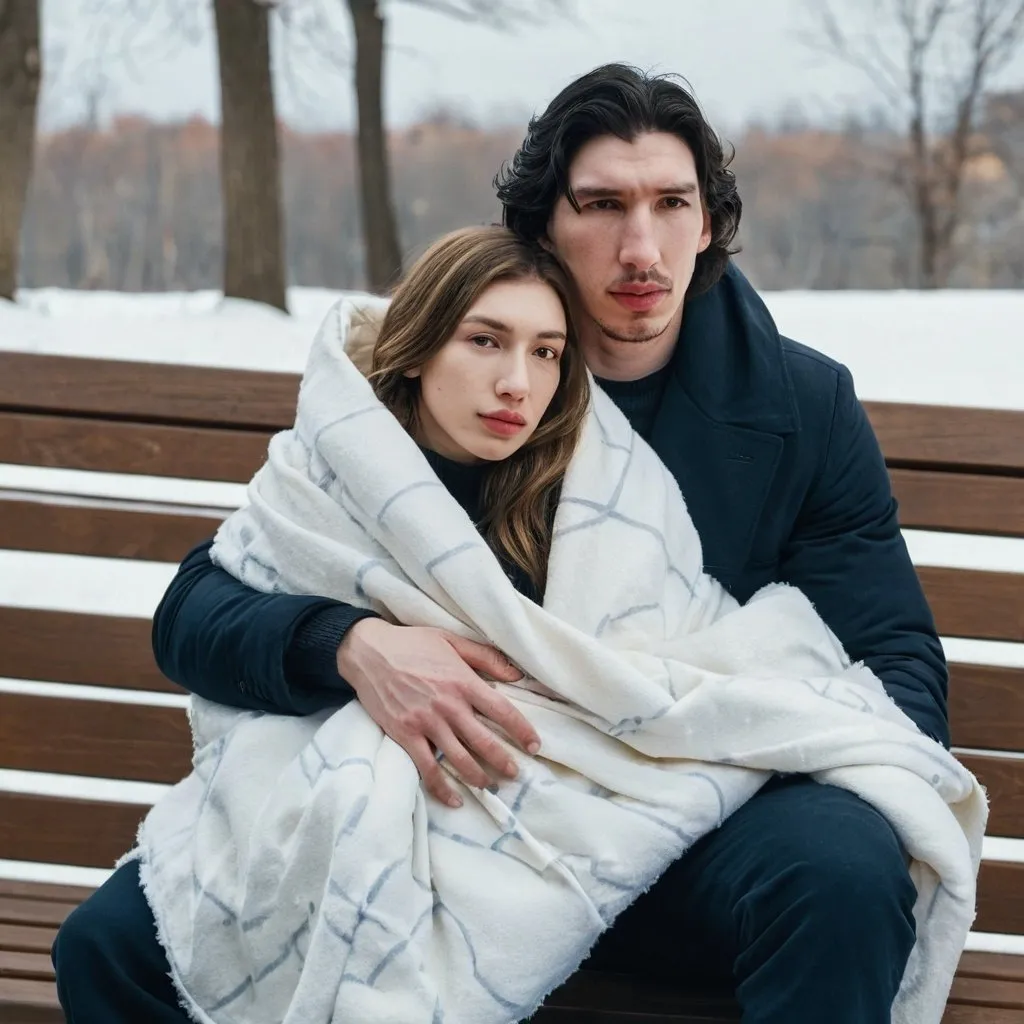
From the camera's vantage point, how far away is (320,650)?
6.70 ft

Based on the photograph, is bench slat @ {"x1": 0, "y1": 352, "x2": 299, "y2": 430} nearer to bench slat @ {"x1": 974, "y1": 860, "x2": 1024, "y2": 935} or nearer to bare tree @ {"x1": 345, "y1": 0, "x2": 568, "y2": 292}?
bench slat @ {"x1": 974, "y1": 860, "x2": 1024, "y2": 935}

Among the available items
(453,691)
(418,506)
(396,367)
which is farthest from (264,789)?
(396,367)

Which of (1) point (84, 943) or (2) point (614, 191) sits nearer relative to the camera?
(1) point (84, 943)

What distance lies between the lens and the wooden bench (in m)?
2.67

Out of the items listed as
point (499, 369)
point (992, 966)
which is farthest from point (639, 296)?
point (992, 966)

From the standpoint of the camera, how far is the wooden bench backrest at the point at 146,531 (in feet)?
8.83

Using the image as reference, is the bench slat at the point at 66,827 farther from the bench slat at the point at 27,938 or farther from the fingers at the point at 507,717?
the fingers at the point at 507,717

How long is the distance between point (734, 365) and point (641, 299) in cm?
21

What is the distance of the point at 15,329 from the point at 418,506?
5.62 metres

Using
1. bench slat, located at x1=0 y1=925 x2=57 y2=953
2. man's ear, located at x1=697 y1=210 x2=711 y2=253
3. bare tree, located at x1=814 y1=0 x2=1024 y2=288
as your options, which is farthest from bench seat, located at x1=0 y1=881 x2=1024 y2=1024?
bare tree, located at x1=814 y1=0 x2=1024 y2=288

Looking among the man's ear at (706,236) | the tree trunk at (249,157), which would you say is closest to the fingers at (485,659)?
the man's ear at (706,236)

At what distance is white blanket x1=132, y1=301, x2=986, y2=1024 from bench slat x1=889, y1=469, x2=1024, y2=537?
59cm

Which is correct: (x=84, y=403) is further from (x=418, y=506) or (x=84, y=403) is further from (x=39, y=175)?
(x=39, y=175)

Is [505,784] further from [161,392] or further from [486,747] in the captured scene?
[161,392]
